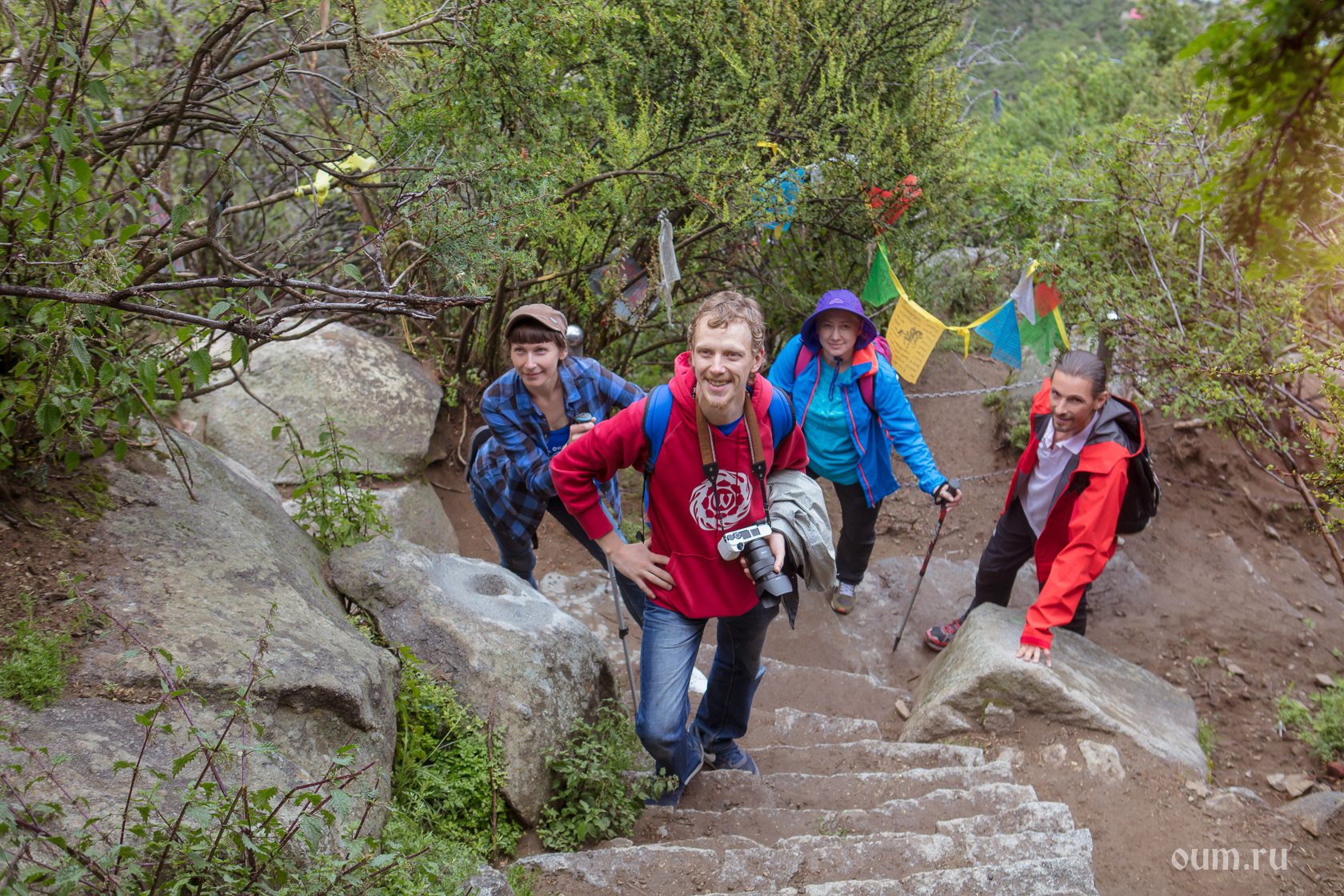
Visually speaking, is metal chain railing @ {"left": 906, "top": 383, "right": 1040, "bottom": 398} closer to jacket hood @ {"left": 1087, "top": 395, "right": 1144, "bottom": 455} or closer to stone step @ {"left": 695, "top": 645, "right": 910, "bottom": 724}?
stone step @ {"left": 695, "top": 645, "right": 910, "bottom": 724}

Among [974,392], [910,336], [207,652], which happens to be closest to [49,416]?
[207,652]

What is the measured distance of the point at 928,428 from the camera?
861 centimetres

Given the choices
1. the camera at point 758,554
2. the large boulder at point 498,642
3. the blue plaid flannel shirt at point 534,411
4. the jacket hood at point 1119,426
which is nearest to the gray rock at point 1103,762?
the jacket hood at point 1119,426

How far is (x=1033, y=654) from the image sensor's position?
4.10 m

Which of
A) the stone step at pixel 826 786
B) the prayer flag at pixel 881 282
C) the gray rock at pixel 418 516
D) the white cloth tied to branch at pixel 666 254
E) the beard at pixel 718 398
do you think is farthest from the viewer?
the prayer flag at pixel 881 282

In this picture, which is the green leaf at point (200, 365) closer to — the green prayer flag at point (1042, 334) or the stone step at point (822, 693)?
the stone step at point (822, 693)

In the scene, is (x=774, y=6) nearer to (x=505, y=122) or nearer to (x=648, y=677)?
(x=505, y=122)

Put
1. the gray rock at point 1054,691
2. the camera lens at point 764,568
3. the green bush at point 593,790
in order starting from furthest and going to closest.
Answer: the gray rock at point 1054,691, the green bush at point 593,790, the camera lens at point 764,568

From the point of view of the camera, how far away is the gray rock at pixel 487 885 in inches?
90.4

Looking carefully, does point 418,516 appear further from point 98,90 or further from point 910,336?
point 98,90

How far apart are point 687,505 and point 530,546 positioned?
192cm

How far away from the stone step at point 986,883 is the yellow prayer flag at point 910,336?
4.39 metres

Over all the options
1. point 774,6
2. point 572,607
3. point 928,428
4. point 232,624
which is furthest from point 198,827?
point 928,428

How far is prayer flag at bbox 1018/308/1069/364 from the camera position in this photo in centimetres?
696
